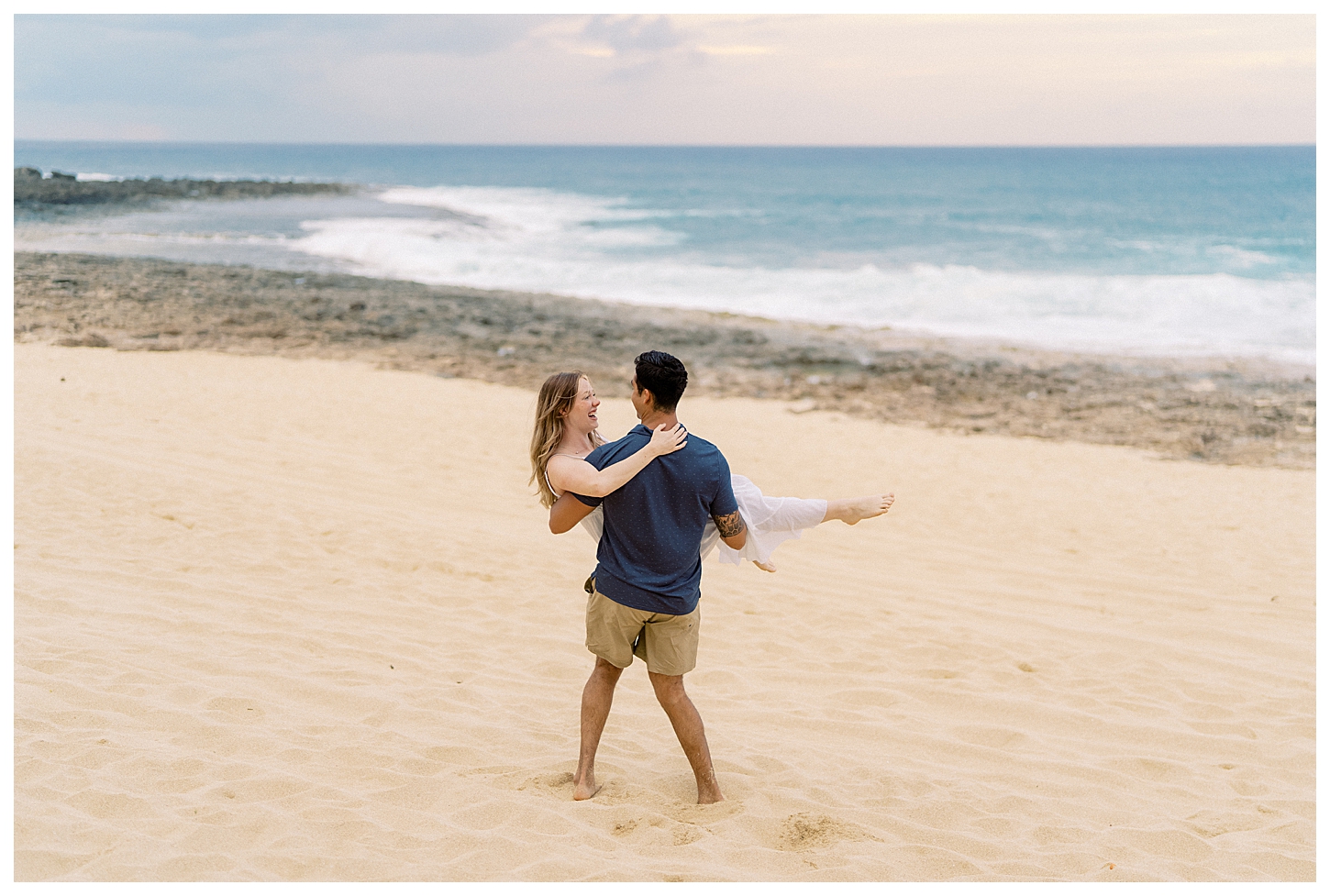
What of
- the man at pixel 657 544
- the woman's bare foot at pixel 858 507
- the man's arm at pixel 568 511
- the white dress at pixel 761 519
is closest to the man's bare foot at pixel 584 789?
the man at pixel 657 544

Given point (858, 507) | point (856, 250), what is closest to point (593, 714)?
point (858, 507)

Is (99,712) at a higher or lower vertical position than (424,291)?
lower

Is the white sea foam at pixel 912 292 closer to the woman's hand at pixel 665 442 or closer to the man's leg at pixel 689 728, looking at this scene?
the man's leg at pixel 689 728

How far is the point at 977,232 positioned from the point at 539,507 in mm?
35546

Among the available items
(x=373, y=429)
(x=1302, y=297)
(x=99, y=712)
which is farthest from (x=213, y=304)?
(x=1302, y=297)

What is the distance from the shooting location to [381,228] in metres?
35.7

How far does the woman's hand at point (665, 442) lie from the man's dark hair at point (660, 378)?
9 centimetres

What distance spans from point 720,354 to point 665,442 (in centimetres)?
1382

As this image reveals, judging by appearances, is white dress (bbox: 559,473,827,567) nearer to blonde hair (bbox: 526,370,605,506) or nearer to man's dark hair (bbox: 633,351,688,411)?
blonde hair (bbox: 526,370,605,506)

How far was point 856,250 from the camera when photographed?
34469 millimetres

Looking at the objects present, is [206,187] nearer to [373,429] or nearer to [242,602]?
[373,429]

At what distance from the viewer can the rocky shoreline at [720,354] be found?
13.1 meters

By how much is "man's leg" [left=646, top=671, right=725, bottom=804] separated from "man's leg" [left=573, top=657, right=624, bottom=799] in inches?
6.5

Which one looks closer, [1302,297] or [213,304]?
[213,304]
